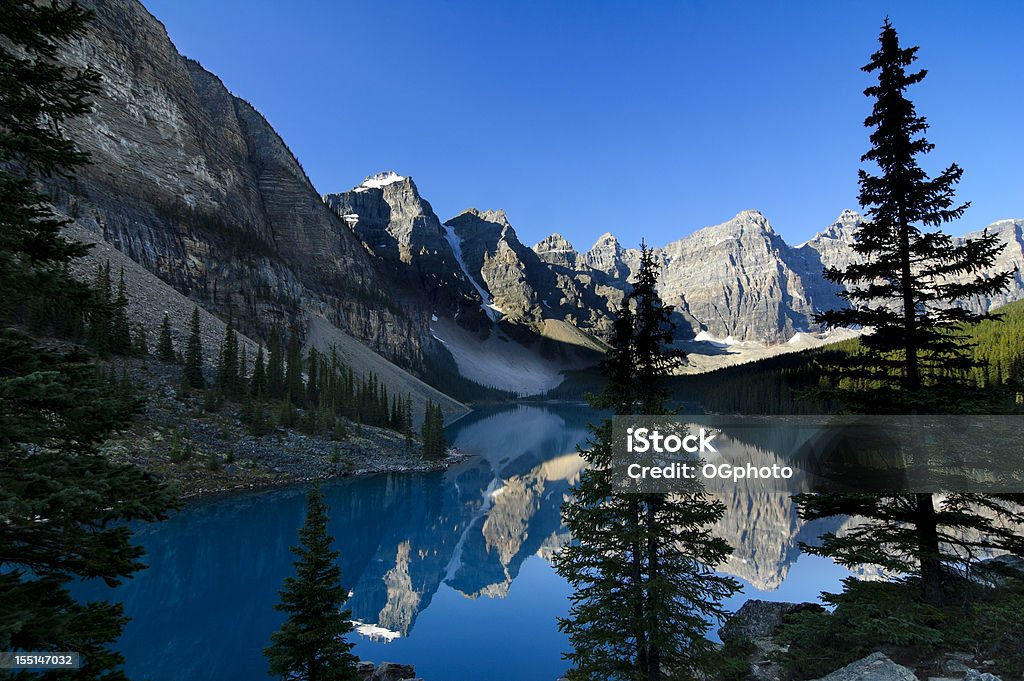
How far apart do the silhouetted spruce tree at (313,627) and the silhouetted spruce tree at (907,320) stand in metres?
12.9

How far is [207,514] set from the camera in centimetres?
4222

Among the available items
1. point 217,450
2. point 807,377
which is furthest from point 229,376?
point 807,377

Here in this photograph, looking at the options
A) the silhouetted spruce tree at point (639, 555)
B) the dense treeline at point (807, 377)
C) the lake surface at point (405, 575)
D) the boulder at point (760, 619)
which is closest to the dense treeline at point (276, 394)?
the lake surface at point (405, 575)

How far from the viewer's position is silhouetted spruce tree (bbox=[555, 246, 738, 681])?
11.8m

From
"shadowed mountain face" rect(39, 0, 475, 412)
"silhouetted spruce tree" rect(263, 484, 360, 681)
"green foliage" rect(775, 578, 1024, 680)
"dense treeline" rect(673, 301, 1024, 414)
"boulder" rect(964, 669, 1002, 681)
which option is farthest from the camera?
"shadowed mountain face" rect(39, 0, 475, 412)

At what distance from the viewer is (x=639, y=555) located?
12250 mm

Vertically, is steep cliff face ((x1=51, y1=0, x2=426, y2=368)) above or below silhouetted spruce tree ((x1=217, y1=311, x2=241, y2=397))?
above

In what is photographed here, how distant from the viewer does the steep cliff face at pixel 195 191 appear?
3974 inches

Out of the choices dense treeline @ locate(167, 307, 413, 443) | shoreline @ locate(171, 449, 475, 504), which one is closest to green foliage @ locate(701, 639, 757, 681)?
shoreline @ locate(171, 449, 475, 504)

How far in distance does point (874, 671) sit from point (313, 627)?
44.3ft

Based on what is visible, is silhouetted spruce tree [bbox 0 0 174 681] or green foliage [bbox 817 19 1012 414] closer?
silhouetted spruce tree [bbox 0 0 174 681]

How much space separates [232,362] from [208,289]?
5992 cm

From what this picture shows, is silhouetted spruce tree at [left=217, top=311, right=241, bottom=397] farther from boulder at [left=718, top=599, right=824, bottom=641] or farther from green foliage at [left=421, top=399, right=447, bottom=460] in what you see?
boulder at [left=718, top=599, right=824, bottom=641]

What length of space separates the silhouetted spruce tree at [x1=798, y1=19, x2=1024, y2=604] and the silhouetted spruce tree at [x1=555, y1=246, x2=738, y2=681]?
2852 millimetres
